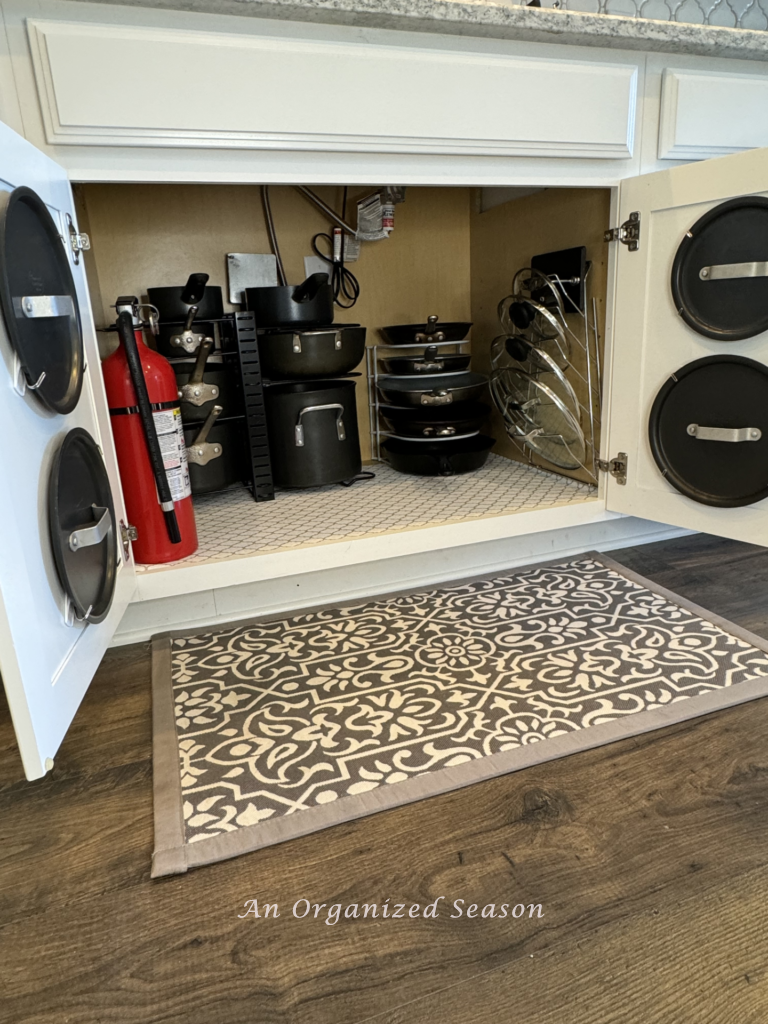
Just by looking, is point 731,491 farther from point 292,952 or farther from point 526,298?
point 292,952

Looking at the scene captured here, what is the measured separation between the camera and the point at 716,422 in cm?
128

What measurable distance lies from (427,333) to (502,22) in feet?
2.62

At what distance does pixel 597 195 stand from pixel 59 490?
4.49ft

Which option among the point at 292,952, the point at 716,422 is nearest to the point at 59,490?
the point at 292,952

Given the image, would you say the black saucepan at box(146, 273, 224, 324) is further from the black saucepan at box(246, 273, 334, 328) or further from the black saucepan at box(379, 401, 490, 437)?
the black saucepan at box(379, 401, 490, 437)

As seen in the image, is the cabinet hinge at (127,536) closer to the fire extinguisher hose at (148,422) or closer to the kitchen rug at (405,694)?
the fire extinguisher hose at (148,422)

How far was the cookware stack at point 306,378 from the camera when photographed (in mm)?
1658

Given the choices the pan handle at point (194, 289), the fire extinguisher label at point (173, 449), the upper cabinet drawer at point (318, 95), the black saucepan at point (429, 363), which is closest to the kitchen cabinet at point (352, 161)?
the upper cabinet drawer at point (318, 95)

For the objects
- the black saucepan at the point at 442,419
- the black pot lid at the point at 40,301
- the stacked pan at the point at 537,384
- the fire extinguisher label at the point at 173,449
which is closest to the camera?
the black pot lid at the point at 40,301

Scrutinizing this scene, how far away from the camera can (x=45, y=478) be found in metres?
0.81

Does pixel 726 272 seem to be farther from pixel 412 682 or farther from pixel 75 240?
pixel 75 240

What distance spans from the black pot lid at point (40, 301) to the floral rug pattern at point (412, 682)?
0.55 m

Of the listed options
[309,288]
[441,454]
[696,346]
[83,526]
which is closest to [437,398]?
[441,454]

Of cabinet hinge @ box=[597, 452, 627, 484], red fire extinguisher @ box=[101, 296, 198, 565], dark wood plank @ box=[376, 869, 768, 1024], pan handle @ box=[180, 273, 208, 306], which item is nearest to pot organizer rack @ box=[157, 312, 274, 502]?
pan handle @ box=[180, 273, 208, 306]
